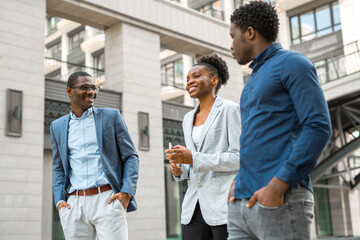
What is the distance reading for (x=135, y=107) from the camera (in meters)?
15.0

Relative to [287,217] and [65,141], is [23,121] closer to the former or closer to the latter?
[65,141]

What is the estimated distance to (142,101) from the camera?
15.3 meters

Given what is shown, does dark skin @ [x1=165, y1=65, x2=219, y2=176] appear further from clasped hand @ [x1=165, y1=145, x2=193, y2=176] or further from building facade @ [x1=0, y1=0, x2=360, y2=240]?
building facade @ [x1=0, y1=0, x2=360, y2=240]

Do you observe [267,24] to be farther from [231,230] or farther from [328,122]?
[231,230]

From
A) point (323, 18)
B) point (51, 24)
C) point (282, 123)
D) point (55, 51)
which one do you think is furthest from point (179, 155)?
point (51, 24)

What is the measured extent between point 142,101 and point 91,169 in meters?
11.3

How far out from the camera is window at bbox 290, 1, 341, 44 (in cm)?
2443

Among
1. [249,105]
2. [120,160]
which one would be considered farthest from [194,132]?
[249,105]

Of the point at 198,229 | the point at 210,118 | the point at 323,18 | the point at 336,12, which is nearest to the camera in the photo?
the point at 198,229

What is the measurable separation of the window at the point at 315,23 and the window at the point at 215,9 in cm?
489

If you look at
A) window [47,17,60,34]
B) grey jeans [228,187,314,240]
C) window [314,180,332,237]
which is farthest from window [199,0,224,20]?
grey jeans [228,187,314,240]

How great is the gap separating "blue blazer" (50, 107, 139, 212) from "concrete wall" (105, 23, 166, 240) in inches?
408

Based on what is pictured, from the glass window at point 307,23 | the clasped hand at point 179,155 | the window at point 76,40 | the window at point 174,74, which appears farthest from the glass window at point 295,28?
the clasped hand at point 179,155

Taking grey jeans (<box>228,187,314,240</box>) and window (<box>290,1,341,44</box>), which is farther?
window (<box>290,1,341,44</box>)
